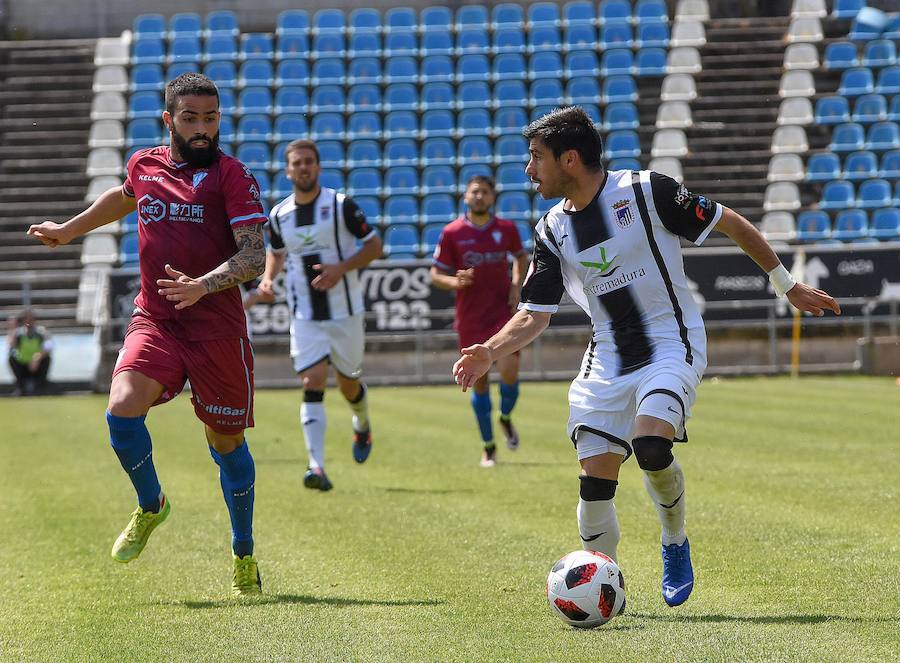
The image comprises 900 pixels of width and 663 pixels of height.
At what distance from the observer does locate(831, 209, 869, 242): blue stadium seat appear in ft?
87.5

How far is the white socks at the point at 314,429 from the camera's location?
1062cm

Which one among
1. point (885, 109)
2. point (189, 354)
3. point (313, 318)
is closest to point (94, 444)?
point (313, 318)

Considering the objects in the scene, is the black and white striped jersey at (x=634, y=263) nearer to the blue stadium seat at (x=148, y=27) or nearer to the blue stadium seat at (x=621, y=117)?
the blue stadium seat at (x=621, y=117)

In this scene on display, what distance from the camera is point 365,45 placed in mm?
30906

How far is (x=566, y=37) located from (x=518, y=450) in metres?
19.7

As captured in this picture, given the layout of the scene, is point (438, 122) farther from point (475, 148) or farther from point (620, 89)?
point (620, 89)

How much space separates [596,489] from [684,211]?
1269 millimetres

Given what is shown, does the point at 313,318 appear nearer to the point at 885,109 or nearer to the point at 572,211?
the point at 572,211

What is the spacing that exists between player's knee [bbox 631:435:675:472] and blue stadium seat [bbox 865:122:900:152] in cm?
2430

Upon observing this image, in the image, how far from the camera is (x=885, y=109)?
29062mm

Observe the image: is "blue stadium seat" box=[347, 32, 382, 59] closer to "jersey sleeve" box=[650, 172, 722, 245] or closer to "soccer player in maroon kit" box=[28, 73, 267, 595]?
"soccer player in maroon kit" box=[28, 73, 267, 595]

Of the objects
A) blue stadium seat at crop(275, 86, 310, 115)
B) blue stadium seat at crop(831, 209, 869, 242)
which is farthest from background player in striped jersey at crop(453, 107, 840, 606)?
blue stadium seat at crop(275, 86, 310, 115)

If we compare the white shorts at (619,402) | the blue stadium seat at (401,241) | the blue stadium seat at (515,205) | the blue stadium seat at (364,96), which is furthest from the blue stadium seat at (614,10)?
the white shorts at (619,402)

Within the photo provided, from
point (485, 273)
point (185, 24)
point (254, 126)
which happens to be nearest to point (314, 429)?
point (485, 273)
